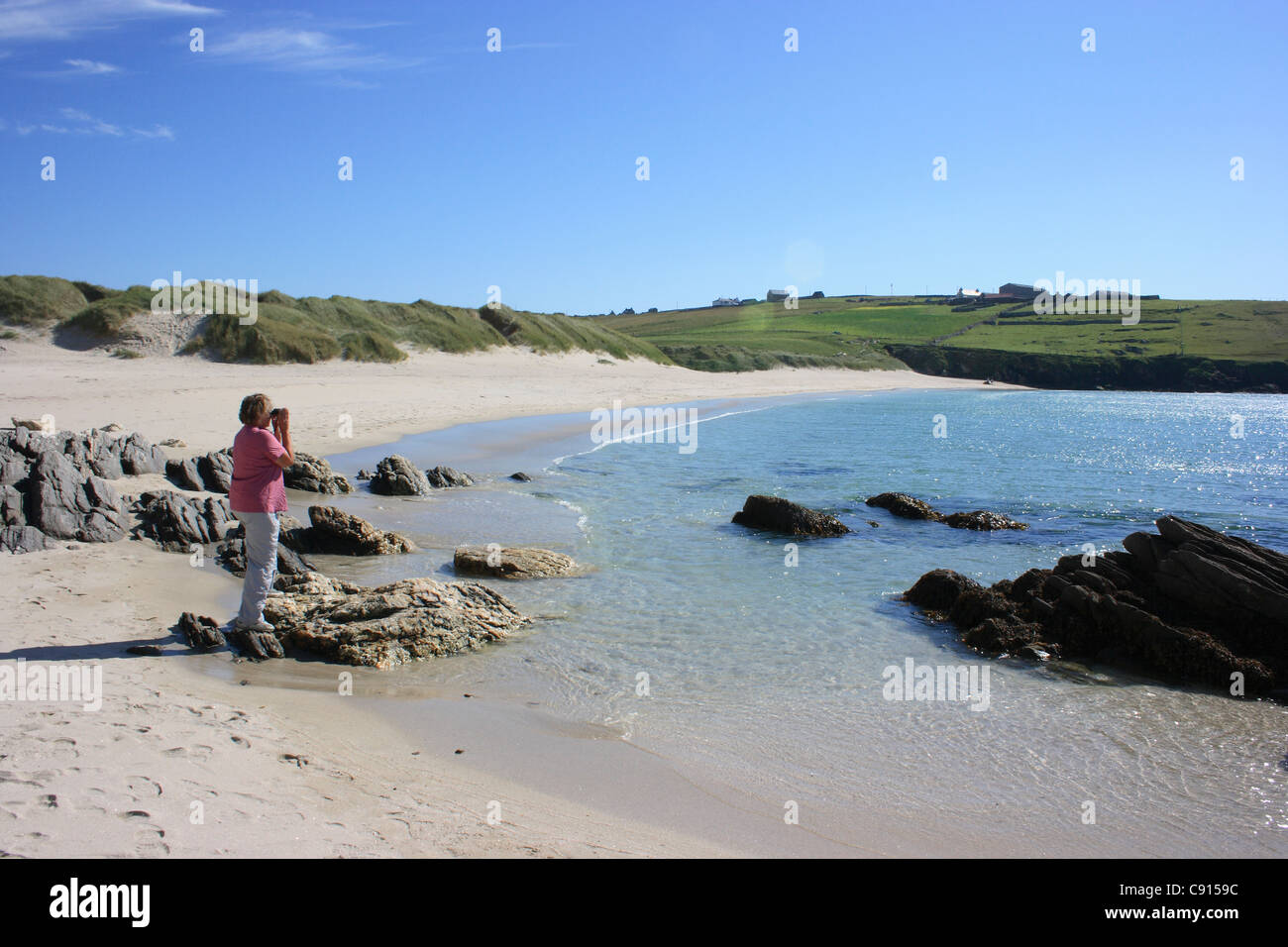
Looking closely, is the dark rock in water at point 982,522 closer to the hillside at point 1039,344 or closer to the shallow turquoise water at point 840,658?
the shallow turquoise water at point 840,658

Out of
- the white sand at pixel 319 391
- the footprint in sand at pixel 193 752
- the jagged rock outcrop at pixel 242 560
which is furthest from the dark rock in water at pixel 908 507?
the footprint in sand at pixel 193 752

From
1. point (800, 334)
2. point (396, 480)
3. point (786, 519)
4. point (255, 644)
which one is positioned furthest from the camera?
point (800, 334)

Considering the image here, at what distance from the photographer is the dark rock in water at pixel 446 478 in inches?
627

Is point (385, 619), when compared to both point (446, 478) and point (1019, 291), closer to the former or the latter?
point (446, 478)

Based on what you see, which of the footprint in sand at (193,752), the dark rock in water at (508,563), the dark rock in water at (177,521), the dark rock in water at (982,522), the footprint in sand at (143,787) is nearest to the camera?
the footprint in sand at (143,787)

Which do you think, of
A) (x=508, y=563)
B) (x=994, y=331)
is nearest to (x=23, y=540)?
(x=508, y=563)

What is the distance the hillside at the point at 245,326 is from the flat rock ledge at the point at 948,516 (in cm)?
2635

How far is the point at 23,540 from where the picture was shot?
27.2 ft

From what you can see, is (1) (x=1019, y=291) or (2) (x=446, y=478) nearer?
(2) (x=446, y=478)

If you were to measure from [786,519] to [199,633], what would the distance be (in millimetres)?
9076

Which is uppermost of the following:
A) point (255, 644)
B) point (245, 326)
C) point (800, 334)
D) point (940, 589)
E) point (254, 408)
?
point (800, 334)
